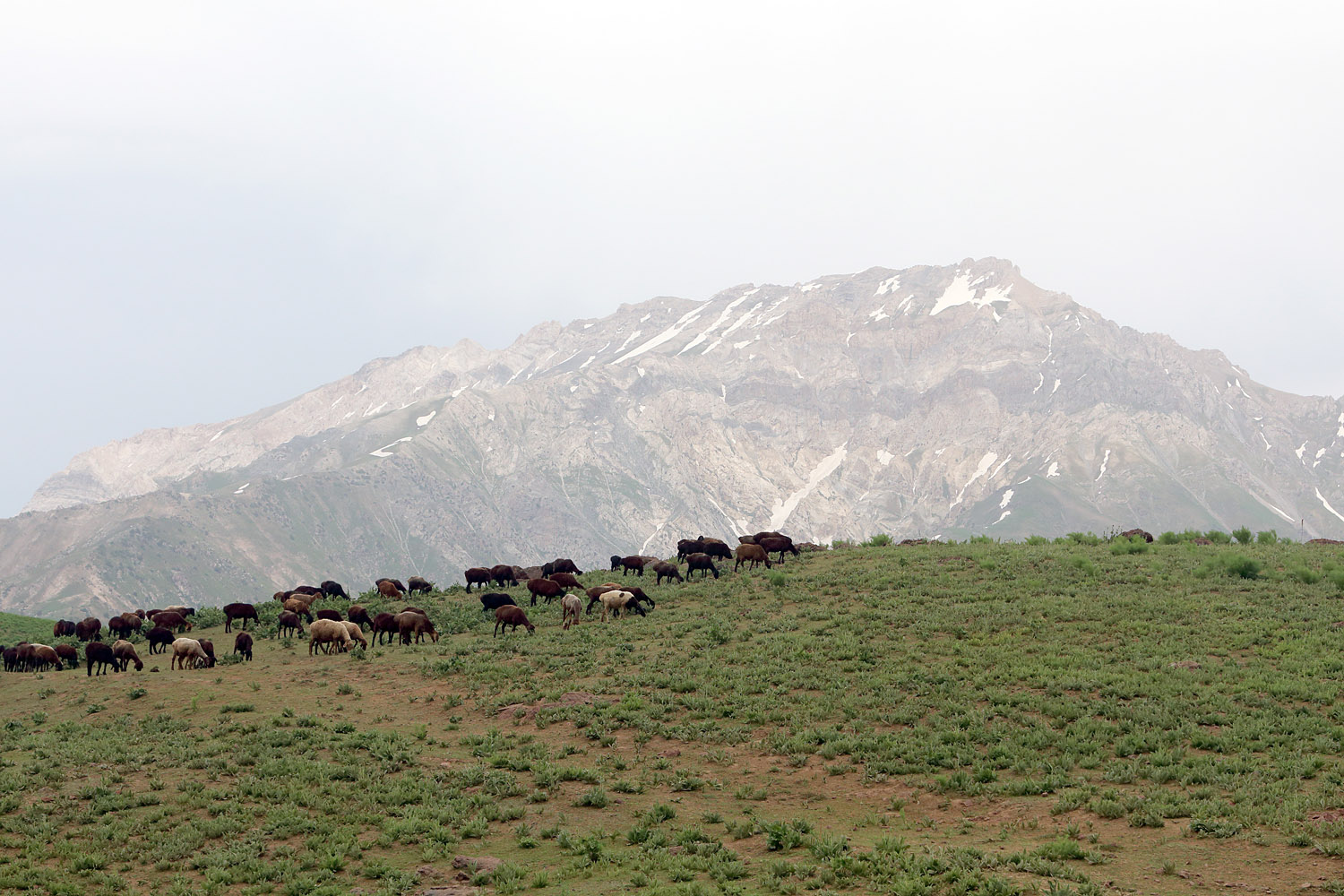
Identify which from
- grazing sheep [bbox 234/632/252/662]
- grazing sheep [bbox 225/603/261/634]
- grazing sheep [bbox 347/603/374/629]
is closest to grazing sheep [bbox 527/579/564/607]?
grazing sheep [bbox 347/603/374/629]

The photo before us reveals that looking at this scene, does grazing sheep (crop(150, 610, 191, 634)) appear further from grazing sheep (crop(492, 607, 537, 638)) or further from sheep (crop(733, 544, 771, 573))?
sheep (crop(733, 544, 771, 573))

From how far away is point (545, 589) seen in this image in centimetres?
3991

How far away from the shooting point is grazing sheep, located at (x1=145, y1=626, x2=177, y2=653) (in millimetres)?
37906

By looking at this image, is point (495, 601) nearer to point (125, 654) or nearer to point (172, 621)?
point (125, 654)

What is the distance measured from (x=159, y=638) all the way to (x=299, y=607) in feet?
19.4

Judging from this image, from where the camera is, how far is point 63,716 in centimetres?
2698

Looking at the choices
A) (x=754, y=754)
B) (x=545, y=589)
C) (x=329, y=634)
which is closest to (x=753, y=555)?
(x=545, y=589)

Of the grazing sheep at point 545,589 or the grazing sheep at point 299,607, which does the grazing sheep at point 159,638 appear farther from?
the grazing sheep at point 545,589

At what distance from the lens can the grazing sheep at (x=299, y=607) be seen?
41.8 meters

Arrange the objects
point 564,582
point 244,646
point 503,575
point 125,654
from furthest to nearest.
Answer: point 503,575
point 564,582
point 125,654
point 244,646

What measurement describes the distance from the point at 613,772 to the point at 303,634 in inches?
916

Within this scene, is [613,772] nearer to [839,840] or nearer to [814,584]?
[839,840]

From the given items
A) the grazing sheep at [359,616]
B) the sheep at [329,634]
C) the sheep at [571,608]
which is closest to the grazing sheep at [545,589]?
the sheep at [571,608]

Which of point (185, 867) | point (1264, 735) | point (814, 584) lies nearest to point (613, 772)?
point (185, 867)
